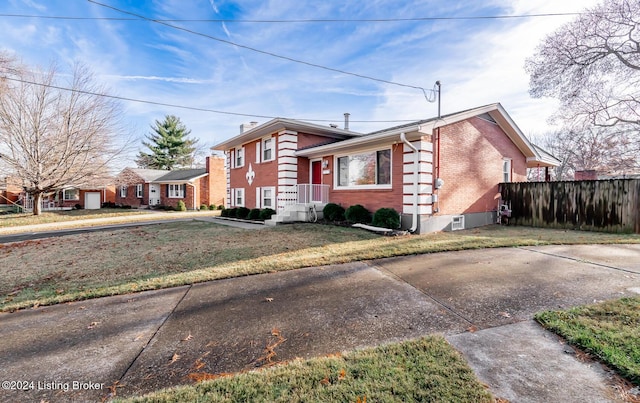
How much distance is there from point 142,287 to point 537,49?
22.1 meters

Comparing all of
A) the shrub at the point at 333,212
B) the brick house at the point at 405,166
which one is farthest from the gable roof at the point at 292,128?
the shrub at the point at 333,212

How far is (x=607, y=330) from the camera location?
2719 mm

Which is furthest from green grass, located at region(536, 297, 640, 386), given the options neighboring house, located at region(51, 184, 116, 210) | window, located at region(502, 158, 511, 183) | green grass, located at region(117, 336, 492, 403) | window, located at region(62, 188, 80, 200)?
window, located at region(62, 188, 80, 200)

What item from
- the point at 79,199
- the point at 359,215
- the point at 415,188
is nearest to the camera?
the point at 415,188

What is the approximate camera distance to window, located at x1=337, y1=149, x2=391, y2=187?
10914 mm

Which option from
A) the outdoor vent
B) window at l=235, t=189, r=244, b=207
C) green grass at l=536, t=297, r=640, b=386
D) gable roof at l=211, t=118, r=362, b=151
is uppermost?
gable roof at l=211, t=118, r=362, b=151

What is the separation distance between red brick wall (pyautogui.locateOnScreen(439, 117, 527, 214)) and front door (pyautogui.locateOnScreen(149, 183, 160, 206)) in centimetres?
3047

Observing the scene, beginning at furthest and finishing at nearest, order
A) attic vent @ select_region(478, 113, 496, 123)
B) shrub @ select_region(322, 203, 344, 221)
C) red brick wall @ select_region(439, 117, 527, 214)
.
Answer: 1. shrub @ select_region(322, 203, 344, 221)
2. attic vent @ select_region(478, 113, 496, 123)
3. red brick wall @ select_region(439, 117, 527, 214)

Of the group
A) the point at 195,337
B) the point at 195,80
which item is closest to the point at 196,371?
the point at 195,337

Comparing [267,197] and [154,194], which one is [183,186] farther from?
[267,197]

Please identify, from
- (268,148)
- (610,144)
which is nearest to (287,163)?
(268,148)

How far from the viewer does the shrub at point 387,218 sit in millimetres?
9789

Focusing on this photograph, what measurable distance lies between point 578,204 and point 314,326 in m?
Result: 12.4

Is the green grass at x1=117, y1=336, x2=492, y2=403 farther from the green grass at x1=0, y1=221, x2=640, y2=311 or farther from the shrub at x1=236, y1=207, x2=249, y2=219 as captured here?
the shrub at x1=236, y1=207, x2=249, y2=219
